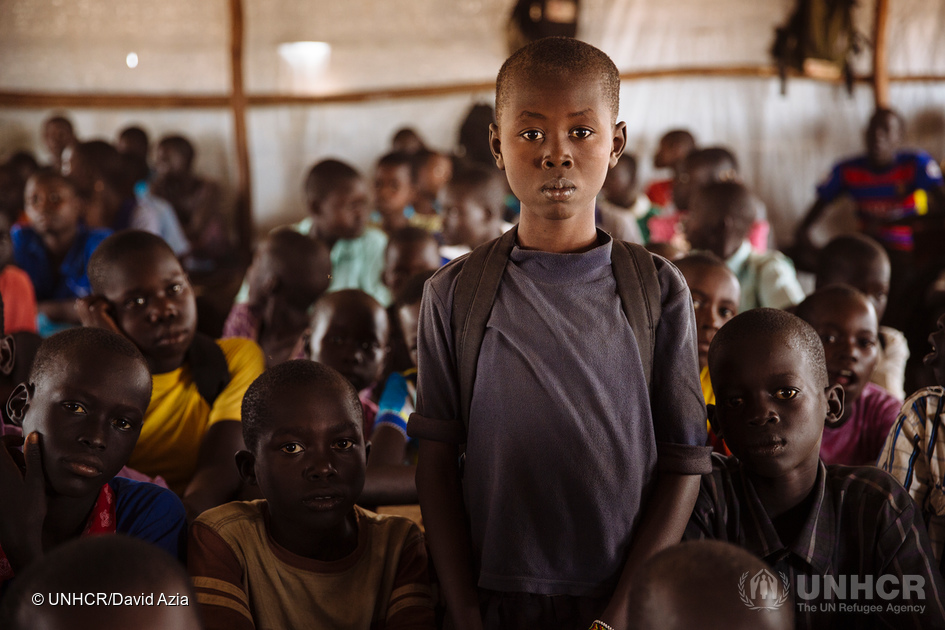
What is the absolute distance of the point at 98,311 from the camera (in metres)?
2.12

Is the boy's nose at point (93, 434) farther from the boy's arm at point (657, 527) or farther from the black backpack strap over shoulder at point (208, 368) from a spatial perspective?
the boy's arm at point (657, 527)

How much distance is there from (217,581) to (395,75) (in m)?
5.14

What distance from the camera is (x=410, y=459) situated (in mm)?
2303

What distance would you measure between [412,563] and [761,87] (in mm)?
5168

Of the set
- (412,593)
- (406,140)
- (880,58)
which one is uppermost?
(880,58)

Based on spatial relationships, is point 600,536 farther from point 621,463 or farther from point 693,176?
point 693,176

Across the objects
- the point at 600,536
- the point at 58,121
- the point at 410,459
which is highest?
the point at 58,121

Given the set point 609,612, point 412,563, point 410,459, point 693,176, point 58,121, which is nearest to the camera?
point 609,612

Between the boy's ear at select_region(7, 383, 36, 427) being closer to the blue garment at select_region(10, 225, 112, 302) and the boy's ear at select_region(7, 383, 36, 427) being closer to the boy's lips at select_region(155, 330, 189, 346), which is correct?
the boy's lips at select_region(155, 330, 189, 346)

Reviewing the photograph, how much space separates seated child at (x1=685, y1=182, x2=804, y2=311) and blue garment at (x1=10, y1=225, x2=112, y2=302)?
2.29 m

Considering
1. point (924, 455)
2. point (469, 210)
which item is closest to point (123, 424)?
point (924, 455)

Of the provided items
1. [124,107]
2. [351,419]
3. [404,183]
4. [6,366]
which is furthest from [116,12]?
[351,419]

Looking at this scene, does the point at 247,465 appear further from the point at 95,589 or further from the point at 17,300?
the point at 17,300

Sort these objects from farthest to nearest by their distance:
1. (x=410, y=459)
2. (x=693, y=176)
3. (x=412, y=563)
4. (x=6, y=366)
→ 1. (x=693, y=176)
2. (x=410, y=459)
3. (x=6, y=366)
4. (x=412, y=563)
